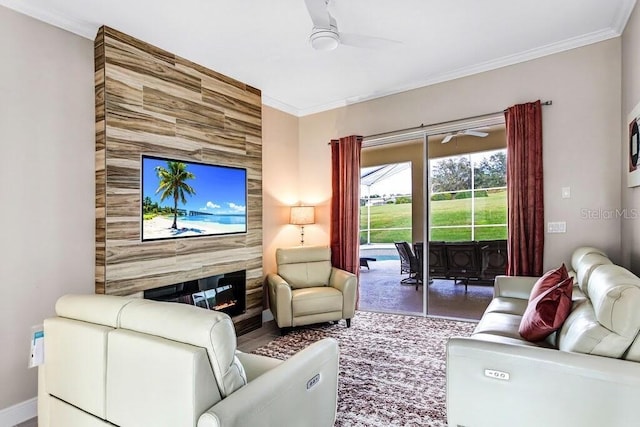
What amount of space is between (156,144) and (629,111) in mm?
4062

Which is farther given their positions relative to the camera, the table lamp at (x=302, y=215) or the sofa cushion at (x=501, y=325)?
the table lamp at (x=302, y=215)

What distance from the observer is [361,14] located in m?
2.78

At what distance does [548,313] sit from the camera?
2.02 meters

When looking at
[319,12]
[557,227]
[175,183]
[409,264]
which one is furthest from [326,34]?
[409,264]

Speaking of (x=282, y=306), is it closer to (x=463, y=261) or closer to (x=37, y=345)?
(x=37, y=345)

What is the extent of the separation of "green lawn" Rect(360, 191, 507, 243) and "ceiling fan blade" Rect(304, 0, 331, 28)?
2790 millimetres

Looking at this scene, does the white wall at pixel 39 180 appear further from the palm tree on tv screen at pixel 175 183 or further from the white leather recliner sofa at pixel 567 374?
the white leather recliner sofa at pixel 567 374

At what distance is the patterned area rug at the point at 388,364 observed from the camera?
2246mm

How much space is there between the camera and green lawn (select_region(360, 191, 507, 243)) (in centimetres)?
417

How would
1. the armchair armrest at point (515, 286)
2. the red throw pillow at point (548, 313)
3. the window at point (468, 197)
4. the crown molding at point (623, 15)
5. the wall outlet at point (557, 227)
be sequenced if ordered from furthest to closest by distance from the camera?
the window at point (468, 197)
the wall outlet at point (557, 227)
the armchair armrest at point (515, 286)
the crown molding at point (623, 15)
the red throw pillow at point (548, 313)

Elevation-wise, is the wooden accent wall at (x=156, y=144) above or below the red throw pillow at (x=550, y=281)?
above

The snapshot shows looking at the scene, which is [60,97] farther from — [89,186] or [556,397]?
[556,397]

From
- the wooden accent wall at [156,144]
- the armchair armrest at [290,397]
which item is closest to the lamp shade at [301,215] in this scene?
the wooden accent wall at [156,144]

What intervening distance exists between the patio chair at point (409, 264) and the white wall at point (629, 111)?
7.23 ft
